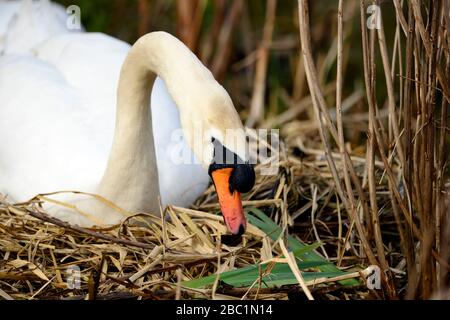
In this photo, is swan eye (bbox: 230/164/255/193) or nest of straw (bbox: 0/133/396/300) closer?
swan eye (bbox: 230/164/255/193)

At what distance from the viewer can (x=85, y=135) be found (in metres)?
4.05

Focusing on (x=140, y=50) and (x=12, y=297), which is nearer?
(x=12, y=297)

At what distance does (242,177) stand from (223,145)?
0.36 ft

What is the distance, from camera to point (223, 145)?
2.72 metres

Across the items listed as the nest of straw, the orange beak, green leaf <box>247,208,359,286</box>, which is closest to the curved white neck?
the nest of straw

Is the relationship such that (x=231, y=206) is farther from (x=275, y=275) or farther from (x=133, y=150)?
(x=133, y=150)

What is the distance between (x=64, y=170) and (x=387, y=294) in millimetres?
A: 1597

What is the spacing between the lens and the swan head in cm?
271

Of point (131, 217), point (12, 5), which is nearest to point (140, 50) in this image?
point (131, 217)

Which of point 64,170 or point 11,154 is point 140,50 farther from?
point 11,154

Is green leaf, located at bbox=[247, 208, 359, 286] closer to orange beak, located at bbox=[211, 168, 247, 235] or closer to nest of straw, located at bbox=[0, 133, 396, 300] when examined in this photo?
nest of straw, located at bbox=[0, 133, 396, 300]

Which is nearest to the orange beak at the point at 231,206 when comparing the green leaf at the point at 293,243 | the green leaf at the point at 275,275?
the green leaf at the point at 275,275

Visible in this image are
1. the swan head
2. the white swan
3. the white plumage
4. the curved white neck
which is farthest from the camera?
the white plumage

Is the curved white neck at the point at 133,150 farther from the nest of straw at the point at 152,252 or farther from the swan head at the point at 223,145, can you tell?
the swan head at the point at 223,145
